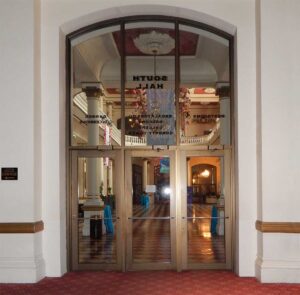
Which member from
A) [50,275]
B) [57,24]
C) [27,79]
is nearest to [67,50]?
[57,24]

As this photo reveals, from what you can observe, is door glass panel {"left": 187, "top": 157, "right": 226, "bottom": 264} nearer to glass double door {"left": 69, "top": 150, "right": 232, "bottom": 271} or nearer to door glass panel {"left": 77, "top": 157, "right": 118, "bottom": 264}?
glass double door {"left": 69, "top": 150, "right": 232, "bottom": 271}

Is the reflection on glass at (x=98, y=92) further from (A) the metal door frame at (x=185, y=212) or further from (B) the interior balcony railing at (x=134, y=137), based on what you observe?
(A) the metal door frame at (x=185, y=212)

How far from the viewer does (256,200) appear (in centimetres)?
753

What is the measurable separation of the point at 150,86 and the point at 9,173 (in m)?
2.90

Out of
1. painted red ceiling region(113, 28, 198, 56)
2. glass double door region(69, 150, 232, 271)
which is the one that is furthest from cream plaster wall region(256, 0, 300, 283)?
painted red ceiling region(113, 28, 198, 56)

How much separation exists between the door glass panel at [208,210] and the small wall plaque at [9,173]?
291 cm

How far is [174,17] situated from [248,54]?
1537 millimetres

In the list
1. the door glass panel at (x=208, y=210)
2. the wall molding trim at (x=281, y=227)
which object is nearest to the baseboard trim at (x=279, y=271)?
the wall molding trim at (x=281, y=227)

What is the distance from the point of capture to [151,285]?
682cm

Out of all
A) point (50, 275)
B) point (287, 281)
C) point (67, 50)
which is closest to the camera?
point (287, 281)

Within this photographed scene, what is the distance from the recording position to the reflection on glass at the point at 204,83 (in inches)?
321

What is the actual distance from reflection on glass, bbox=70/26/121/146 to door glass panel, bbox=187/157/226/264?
164 centimetres

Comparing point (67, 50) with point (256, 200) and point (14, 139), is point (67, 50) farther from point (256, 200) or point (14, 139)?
point (256, 200)

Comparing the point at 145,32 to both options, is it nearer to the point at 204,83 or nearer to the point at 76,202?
the point at 204,83
